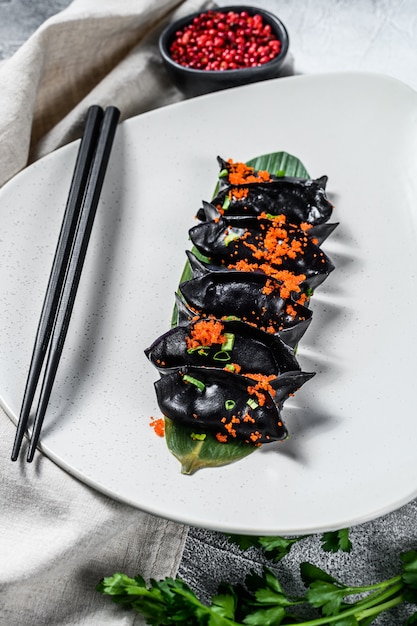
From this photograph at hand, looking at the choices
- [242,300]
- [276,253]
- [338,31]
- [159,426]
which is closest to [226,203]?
[276,253]

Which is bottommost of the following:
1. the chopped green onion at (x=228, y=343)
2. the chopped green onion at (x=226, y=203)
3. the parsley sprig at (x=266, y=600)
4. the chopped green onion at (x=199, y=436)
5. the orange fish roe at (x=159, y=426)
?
the parsley sprig at (x=266, y=600)

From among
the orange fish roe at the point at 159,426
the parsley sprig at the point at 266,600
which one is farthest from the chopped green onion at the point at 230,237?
the parsley sprig at the point at 266,600

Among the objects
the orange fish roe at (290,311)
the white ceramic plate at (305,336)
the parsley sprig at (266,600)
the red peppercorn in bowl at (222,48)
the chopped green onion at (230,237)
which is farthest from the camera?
the red peppercorn in bowl at (222,48)

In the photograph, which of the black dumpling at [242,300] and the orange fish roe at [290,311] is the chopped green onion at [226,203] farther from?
the orange fish roe at [290,311]

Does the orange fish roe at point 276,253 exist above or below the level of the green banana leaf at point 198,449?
above

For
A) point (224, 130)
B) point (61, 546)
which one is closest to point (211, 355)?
point (61, 546)

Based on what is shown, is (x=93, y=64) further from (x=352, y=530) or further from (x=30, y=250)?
(x=352, y=530)
